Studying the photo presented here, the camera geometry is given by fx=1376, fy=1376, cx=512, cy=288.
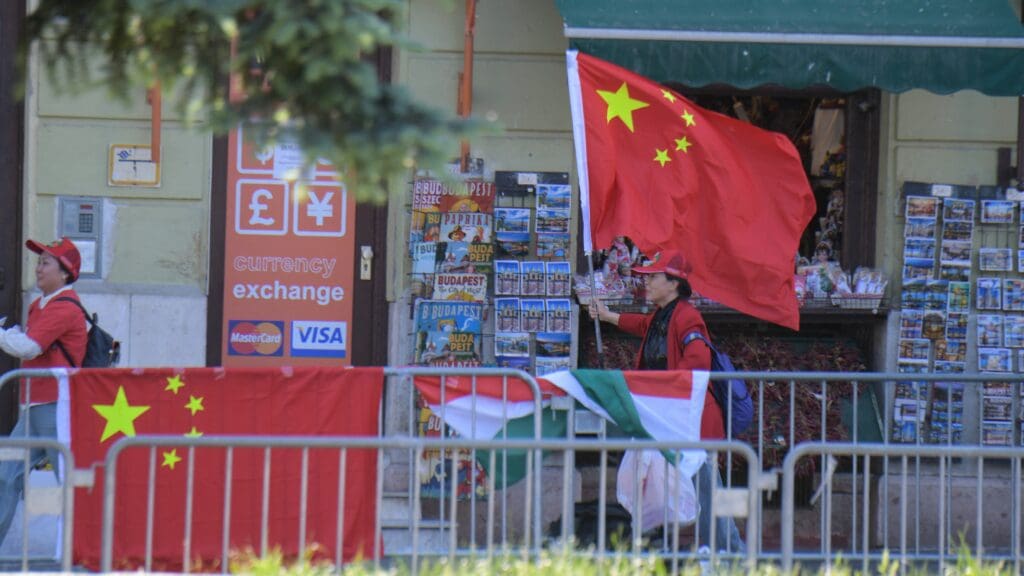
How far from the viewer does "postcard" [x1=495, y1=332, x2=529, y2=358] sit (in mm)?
9570

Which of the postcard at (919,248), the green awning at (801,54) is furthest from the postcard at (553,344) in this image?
the postcard at (919,248)

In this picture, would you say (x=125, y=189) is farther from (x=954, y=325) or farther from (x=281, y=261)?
(x=954, y=325)

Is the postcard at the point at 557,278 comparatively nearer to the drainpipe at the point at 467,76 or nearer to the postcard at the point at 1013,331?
the drainpipe at the point at 467,76

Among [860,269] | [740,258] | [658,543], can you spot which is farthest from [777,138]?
[658,543]

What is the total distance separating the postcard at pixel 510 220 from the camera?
966 cm

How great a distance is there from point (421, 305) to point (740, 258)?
7.85 ft

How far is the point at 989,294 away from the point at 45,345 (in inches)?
251

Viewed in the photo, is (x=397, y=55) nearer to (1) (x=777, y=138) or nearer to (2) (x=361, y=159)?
(1) (x=777, y=138)

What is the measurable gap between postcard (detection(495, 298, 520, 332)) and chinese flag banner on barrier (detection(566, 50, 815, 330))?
1.65 metres

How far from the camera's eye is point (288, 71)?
16.3ft

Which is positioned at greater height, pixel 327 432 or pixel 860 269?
pixel 860 269

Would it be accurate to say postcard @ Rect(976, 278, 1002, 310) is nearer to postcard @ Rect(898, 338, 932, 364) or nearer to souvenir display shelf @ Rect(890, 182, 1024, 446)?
souvenir display shelf @ Rect(890, 182, 1024, 446)

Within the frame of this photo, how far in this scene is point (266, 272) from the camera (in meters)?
9.84

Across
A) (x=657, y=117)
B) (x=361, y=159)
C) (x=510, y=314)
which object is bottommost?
(x=510, y=314)
